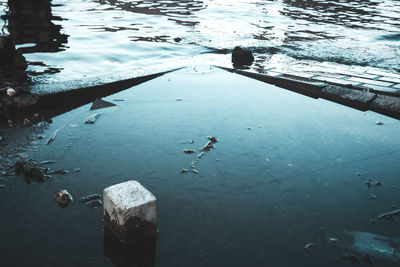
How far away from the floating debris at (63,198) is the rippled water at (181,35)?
3.08 meters

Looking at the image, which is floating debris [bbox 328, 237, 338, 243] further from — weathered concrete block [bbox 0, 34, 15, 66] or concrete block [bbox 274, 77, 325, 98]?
weathered concrete block [bbox 0, 34, 15, 66]

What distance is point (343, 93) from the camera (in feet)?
14.9

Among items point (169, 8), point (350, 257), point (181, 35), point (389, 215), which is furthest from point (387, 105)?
point (169, 8)

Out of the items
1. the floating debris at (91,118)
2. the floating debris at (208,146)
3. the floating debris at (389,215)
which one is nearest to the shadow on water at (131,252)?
the floating debris at (208,146)

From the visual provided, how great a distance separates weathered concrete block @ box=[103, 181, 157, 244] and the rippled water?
11.8 ft

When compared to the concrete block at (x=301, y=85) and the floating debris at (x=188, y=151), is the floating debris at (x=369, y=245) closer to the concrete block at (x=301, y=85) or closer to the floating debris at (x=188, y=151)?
the floating debris at (x=188, y=151)

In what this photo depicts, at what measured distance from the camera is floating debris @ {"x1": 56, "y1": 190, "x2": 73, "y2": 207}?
2354 millimetres

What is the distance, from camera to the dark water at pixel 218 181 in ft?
6.60

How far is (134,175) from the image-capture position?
274cm

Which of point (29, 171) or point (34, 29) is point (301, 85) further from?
point (34, 29)

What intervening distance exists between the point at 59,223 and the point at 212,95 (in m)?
3.02

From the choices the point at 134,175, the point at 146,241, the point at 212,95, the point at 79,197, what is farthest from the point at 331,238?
the point at 212,95

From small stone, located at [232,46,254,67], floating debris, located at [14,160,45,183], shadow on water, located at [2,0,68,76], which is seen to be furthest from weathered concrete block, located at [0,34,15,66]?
small stone, located at [232,46,254,67]

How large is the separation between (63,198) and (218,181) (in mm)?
1248
